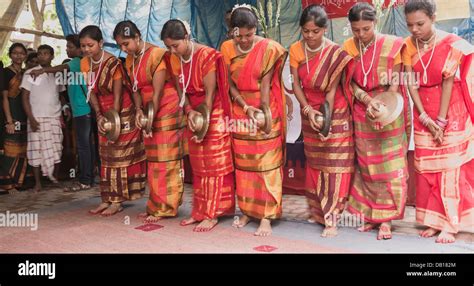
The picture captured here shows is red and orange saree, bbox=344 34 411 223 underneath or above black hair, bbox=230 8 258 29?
underneath

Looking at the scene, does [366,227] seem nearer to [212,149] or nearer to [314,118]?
[314,118]

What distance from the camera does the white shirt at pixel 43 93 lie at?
627 cm

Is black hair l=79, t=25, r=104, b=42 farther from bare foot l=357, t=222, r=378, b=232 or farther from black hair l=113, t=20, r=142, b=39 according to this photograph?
bare foot l=357, t=222, r=378, b=232

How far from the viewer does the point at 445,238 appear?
3748 mm

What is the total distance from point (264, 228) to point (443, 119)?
157 centimetres

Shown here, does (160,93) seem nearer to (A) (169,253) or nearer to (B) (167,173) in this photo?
(B) (167,173)

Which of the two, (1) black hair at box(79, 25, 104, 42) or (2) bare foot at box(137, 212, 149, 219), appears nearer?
(1) black hair at box(79, 25, 104, 42)

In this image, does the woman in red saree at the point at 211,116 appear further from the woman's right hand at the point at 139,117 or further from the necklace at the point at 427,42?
the necklace at the point at 427,42

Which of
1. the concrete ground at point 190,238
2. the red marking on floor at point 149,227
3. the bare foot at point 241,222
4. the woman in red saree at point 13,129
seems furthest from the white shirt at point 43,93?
the bare foot at point 241,222

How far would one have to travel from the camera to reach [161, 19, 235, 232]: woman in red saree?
4.14m

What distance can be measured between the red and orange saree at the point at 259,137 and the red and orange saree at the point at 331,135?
20 cm

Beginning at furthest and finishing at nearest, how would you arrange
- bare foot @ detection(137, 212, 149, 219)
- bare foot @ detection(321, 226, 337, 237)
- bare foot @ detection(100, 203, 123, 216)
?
bare foot @ detection(100, 203, 123, 216) < bare foot @ detection(137, 212, 149, 219) < bare foot @ detection(321, 226, 337, 237)

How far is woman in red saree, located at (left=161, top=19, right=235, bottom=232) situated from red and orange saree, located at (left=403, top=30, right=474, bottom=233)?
147 centimetres

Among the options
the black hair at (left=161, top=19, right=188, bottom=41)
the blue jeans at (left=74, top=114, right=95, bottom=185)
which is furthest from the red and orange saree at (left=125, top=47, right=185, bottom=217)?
the blue jeans at (left=74, top=114, right=95, bottom=185)
